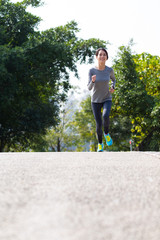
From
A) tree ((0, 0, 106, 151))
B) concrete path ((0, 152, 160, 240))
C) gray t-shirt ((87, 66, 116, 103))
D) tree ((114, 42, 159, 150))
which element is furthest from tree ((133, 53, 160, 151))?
concrete path ((0, 152, 160, 240))

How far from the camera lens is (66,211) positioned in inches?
84.0

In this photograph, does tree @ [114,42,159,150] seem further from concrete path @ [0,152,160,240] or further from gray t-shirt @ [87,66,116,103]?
concrete path @ [0,152,160,240]

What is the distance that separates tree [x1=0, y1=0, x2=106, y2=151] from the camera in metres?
18.1

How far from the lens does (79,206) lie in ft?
7.40

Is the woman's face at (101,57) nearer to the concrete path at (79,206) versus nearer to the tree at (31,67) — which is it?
the concrete path at (79,206)

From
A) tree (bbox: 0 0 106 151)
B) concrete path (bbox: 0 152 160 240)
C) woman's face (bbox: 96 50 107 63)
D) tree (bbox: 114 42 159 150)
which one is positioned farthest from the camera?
tree (bbox: 114 42 159 150)

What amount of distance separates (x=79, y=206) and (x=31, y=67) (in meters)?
17.8

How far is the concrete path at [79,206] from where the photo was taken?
1.77 meters

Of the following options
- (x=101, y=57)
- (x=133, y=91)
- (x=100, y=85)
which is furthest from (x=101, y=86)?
(x=133, y=91)

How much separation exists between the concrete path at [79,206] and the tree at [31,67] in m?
13.8

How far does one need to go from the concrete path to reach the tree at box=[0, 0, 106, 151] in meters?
13.8

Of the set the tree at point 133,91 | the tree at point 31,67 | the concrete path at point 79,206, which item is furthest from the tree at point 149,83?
the concrete path at point 79,206

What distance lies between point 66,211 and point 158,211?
1.98ft

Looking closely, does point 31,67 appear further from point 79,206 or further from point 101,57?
point 79,206
